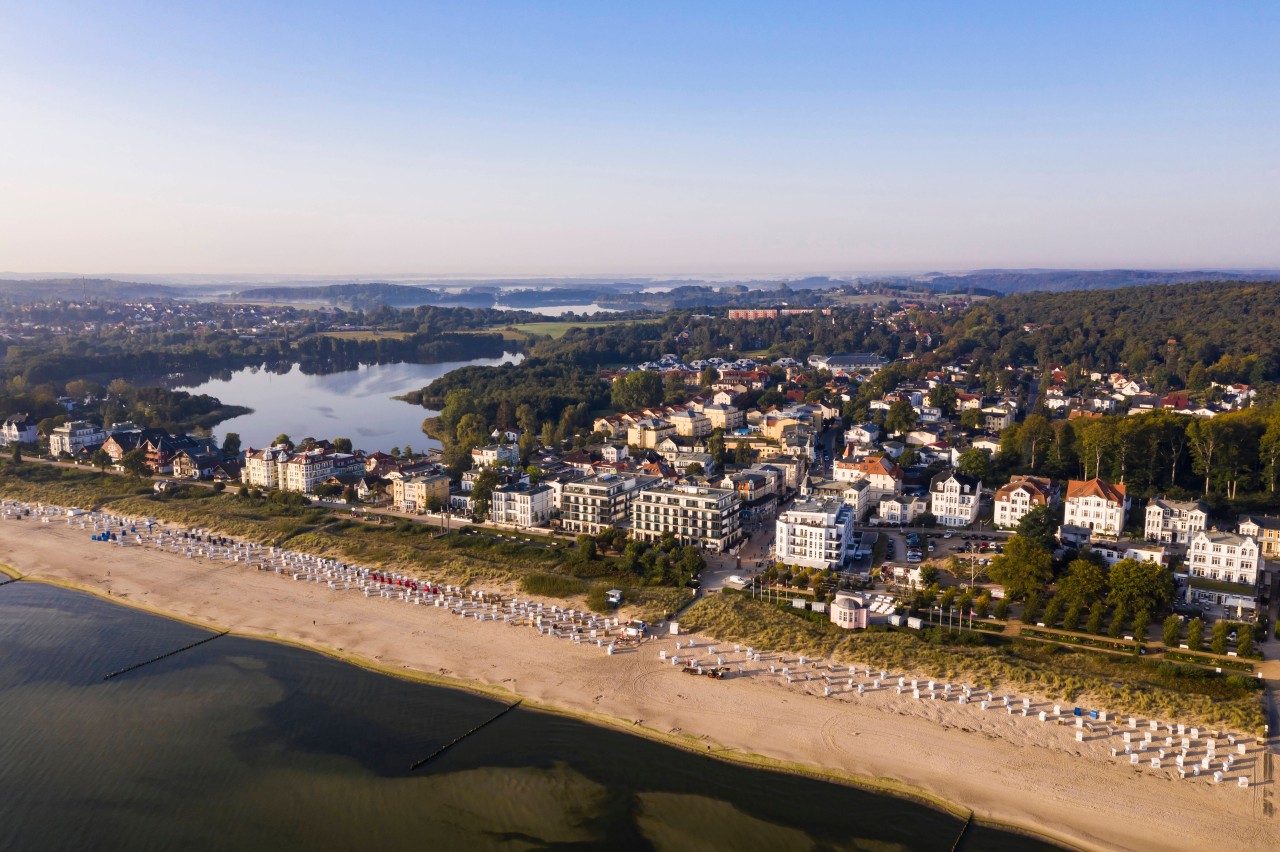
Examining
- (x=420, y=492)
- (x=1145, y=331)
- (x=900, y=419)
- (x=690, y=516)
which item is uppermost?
(x=1145, y=331)

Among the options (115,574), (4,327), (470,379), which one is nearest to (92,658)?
(115,574)

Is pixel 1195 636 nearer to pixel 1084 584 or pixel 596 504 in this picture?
pixel 1084 584

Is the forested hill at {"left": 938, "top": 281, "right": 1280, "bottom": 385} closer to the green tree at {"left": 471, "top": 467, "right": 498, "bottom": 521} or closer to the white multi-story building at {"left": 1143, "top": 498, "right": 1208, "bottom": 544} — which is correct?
the white multi-story building at {"left": 1143, "top": 498, "right": 1208, "bottom": 544}

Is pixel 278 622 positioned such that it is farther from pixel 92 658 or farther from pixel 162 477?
pixel 162 477

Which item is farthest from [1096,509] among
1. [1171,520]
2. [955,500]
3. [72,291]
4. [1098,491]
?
[72,291]

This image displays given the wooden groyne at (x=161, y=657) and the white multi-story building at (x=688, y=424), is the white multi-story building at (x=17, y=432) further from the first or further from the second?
the white multi-story building at (x=688, y=424)

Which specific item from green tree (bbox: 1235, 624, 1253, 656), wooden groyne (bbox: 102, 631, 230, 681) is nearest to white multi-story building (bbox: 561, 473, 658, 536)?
wooden groyne (bbox: 102, 631, 230, 681)

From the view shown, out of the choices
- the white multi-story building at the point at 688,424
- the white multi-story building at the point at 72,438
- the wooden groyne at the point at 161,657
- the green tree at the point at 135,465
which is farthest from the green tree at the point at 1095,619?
the white multi-story building at the point at 72,438
